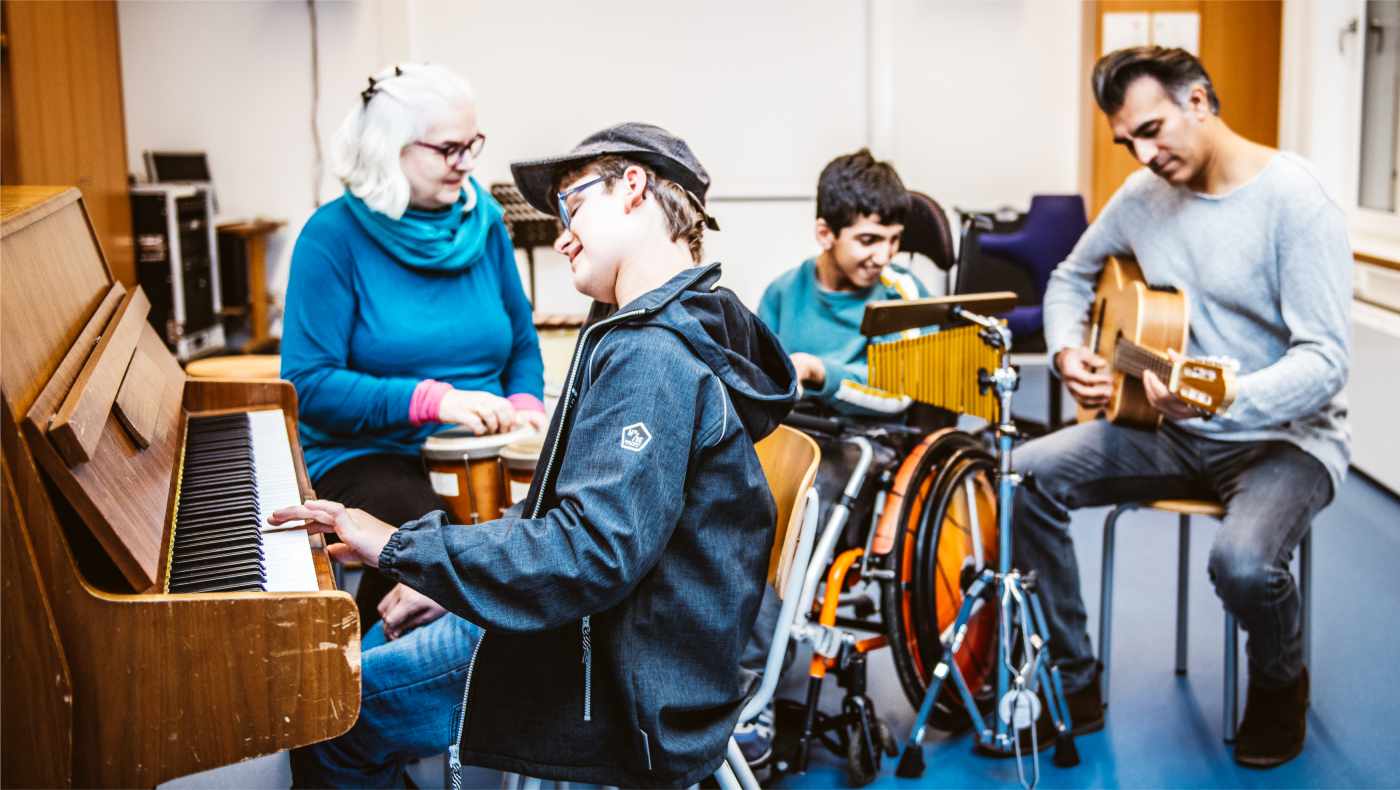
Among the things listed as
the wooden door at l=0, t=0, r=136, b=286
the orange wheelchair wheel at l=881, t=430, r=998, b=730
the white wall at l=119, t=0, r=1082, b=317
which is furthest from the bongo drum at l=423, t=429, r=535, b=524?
the white wall at l=119, t=0, r=1082, b=317

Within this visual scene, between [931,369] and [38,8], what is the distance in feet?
11.7

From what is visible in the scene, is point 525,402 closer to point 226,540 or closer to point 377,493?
point 377,493

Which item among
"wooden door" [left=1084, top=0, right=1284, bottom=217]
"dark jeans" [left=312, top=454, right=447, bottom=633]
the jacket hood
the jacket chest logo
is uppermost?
"wooden door" [left=1084, top=0, right=1284, bottom=217]

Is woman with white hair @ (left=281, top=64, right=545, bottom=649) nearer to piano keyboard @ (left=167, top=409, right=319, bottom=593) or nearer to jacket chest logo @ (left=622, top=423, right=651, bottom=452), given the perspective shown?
piano keyboard @ (left=167, top=409, right=319, bottom=593)

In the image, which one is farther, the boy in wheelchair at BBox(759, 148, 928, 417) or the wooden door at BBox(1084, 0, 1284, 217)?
the wooden door at BBox(1084, 0, 1284, 217)

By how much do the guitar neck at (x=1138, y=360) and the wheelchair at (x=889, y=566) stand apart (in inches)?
14.0

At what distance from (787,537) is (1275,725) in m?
1.34

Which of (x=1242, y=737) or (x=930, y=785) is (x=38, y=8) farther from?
(x=1242, y=737)

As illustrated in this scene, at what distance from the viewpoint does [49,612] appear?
1.22 meters

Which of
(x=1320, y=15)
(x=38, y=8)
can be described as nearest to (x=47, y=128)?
(x=38, y=8)

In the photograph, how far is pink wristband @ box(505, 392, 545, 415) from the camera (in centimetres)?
267

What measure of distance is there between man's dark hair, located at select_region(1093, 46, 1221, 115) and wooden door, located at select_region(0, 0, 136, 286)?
3000 mm

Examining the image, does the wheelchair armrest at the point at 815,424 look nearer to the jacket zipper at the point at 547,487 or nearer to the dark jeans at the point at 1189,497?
the dark jeans at the point at 1189,497

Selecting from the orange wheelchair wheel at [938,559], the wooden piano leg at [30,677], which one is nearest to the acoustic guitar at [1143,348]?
the orange wheelchair wheel at [938,559]
